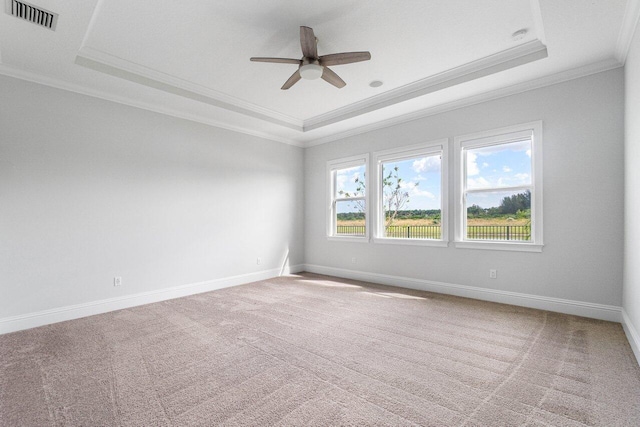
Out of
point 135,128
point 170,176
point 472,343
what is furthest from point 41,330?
point 472,343

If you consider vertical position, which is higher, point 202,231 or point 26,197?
point 26,197

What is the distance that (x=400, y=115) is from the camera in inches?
191

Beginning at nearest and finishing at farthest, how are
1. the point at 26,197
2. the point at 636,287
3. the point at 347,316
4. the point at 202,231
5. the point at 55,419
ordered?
the point at 55,419, the point at 636,287, the point at 26,197, the point at 347,316, the point at 202,231

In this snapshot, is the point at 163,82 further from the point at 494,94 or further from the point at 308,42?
the point at 494,94

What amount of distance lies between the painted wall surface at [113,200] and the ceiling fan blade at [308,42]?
265 centimetres

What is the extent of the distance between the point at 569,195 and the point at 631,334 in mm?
1518

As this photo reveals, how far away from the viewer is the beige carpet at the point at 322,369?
1.77 metres

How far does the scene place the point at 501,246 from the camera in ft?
13.0

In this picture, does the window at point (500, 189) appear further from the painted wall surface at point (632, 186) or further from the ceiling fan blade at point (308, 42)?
the ceiling fan blade at point (308, 42)

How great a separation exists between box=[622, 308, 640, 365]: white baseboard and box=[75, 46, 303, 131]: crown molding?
16.5ft

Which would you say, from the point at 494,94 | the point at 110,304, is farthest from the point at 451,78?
the point at 110,304

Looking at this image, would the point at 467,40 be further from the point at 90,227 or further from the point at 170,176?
the point at 90,227

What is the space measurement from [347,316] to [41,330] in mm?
3272

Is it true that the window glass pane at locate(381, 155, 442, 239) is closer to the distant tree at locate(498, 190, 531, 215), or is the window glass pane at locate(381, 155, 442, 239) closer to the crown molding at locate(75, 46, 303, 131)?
the distant tree at locate(498, 190, 531, 215)
